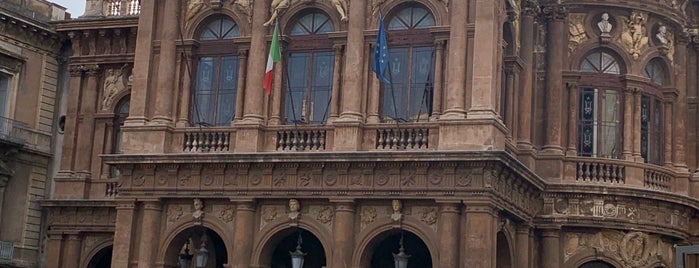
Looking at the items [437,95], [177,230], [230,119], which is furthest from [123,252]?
[437,95]

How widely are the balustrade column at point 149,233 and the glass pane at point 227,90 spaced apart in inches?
104

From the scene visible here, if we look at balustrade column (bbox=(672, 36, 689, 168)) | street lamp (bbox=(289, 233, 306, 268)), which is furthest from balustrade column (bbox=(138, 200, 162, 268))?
balustrade column (bbox=(672, 36, 689, 168))

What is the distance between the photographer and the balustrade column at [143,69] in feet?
94.8

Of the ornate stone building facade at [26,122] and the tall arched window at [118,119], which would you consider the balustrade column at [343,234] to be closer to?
the tall arched window at [118,119]

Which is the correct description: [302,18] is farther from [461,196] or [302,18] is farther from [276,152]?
[461,196]

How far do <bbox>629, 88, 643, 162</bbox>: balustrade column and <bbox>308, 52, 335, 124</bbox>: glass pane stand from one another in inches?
341

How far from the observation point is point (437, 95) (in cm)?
2667

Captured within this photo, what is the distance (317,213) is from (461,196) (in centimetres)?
355

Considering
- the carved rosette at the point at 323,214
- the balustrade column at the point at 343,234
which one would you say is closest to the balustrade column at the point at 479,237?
the balustrade column at the point at 343,234

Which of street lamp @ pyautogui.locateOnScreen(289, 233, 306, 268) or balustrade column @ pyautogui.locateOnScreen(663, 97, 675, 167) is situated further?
balustrade column @ pyautogui.locateOnScreen(663, 97, 675, 167)

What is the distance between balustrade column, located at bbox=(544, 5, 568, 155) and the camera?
101 ft

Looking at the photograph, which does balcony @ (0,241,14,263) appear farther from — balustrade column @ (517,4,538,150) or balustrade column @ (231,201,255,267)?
balustrade column @ (517,4,538,150)

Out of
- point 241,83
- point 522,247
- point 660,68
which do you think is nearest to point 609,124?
point 660,68

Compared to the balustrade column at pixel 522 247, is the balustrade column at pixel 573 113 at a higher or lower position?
higher
